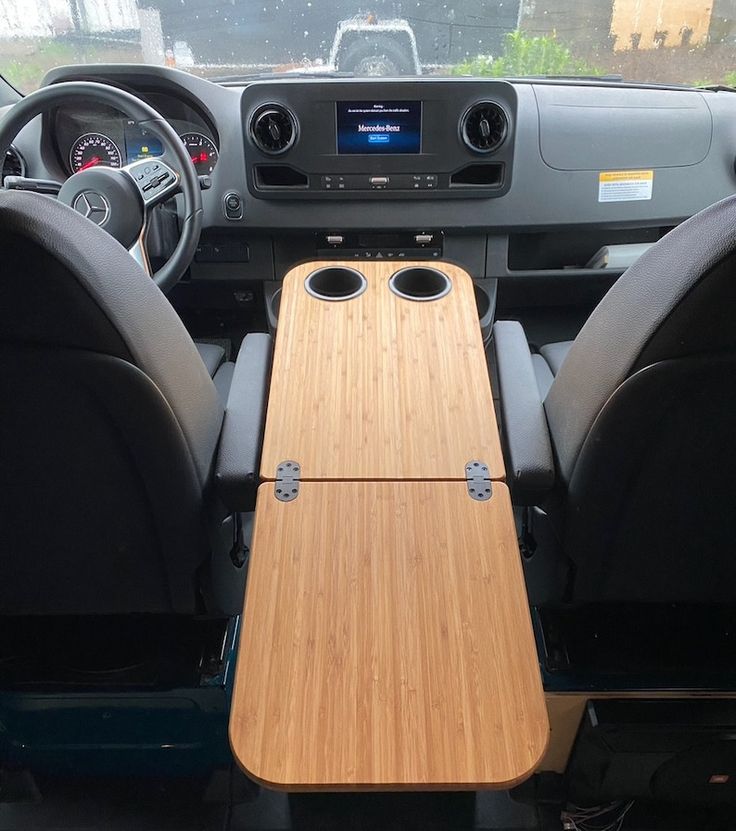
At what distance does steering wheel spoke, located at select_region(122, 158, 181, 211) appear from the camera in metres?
1.48

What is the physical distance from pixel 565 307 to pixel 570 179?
1.58 ft

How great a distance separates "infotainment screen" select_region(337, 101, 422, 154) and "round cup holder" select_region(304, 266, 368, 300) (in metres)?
0.38

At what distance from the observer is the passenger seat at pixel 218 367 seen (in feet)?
4.89

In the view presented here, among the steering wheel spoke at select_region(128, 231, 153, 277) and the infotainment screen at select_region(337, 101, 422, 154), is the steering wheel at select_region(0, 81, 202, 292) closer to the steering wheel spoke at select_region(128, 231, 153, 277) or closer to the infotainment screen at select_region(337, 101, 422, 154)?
the steering wheel spoke at select_region(128, 231, 153, 277)

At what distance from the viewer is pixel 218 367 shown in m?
1.57

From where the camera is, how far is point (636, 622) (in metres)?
1.25

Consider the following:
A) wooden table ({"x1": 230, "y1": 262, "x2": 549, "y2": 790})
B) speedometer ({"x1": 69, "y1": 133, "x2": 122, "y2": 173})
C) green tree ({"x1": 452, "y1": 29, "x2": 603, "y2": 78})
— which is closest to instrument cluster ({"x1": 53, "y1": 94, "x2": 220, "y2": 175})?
speedometer ({"x1": 69, "y1": 133, "x2": 122, "y2": 173})

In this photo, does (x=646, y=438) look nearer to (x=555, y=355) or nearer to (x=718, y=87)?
(x=555, y=355)

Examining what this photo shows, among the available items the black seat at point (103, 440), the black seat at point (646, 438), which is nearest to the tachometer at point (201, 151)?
the black seat at point (103, 440)

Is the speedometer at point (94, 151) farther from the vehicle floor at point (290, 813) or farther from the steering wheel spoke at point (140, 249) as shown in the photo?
the vehicle floor at point (290, 813)

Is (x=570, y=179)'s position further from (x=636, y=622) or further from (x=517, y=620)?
(x=517, y=620)

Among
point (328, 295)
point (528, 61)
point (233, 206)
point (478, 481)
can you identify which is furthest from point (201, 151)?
point (478, 481)

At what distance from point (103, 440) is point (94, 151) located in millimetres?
1255

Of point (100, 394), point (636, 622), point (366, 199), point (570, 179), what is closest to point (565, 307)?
point (570, 179)
